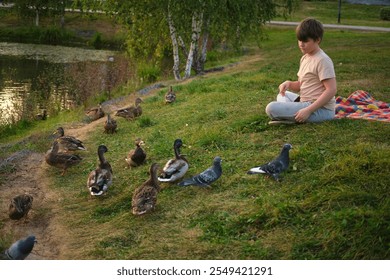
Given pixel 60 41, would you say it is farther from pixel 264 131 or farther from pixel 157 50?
pixel 264 131

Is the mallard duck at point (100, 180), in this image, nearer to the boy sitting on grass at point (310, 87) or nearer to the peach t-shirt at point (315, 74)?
the boy sitting on grass at point (310, 87)

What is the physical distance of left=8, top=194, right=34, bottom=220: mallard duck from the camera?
357 inches

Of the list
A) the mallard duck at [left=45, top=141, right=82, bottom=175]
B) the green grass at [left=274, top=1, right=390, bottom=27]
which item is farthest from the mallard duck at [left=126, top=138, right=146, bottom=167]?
the green grass at [left=274, top=1, right=390, bottom=27]

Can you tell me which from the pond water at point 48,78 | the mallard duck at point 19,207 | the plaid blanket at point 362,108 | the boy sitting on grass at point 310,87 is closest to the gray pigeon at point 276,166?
the boy sitting on grass at point 310,87

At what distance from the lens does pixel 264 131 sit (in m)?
11.2

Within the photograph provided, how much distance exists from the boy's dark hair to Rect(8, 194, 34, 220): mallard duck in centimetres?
585

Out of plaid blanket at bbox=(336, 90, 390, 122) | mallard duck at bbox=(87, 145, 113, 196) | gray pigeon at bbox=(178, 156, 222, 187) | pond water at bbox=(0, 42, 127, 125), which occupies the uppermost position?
plaid blanket at bbox=(336, 90, 390, 122)

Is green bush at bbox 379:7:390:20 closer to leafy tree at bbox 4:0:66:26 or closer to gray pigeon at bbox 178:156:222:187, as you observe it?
leafy tree at bbox 4:0:66:26

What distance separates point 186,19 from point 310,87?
596 inches

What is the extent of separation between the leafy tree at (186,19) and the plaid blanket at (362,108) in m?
11.9

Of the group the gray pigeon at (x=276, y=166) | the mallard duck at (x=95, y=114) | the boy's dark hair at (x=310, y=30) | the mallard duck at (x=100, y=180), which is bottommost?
the mallard duck at (x=95, y=114)

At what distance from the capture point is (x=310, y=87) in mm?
10344

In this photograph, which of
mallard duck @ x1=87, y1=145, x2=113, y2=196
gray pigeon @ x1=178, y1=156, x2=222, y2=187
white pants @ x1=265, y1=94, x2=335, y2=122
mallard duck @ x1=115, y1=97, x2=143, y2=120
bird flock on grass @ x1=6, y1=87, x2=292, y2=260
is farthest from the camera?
mallard duck @ x1=115, y1=97, x2=143, y2=120

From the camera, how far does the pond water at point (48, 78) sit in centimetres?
2375
